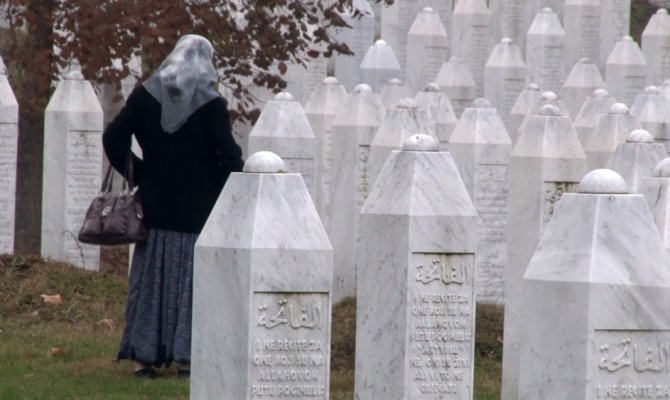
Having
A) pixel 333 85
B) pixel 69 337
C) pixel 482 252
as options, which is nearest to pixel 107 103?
pixel 333 85

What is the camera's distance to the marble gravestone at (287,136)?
12.4 metres

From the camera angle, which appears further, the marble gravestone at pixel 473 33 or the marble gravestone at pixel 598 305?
the marble gravestone at pixel 473 33

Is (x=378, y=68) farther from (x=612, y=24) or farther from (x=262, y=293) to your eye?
(x=262, y=293)

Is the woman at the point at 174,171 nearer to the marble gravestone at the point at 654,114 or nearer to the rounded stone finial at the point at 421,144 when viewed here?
the rounded stone finial at the point at 421,144

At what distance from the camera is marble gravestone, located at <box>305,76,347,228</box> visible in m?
14.2

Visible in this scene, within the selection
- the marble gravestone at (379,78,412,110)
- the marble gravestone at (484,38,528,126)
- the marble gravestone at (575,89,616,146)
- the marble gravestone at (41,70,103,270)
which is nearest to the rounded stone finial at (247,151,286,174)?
the marble gravestone at (41,70,103,270)

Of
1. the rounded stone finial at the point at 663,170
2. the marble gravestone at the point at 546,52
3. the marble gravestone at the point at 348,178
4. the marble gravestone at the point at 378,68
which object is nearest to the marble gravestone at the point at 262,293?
the rounded stone finial at the point at 663,170

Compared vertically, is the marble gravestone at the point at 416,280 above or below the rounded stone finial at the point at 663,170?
below

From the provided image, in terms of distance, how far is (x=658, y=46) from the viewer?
23.8 meters

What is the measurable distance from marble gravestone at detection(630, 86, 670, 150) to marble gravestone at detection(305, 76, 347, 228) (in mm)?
2273

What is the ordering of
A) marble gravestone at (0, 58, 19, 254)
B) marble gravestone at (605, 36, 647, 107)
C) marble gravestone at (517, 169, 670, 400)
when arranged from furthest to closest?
marble gravestone at (605, 36, 647, 107) → marble gravestone at (0, 58, 19, 254) → marble gravestone at (517, 169, 670, 400)

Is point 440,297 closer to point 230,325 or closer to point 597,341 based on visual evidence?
point 230,325

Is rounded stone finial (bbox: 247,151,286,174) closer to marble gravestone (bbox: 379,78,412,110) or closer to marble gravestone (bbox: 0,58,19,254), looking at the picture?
marble gravestone (bbox: 0,58,19,254)

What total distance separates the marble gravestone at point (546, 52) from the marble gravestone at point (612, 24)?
234 cm
